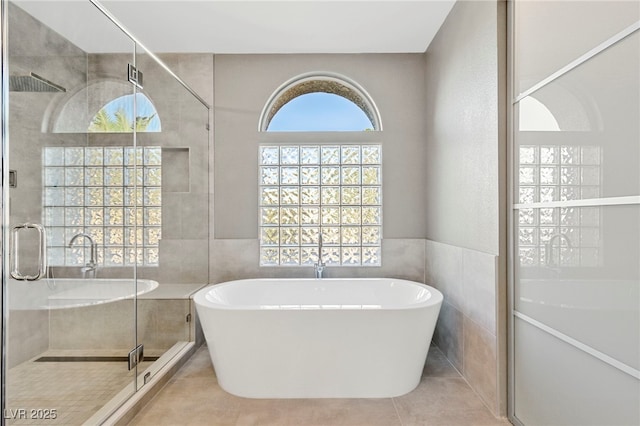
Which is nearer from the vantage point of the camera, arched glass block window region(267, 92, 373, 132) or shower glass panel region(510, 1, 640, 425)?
shower glass panel region(510, 1, 640, 425)

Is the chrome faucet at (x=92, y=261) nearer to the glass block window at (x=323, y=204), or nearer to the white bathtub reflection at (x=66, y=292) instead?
the white bathtub reflection at (x=66, y=292)

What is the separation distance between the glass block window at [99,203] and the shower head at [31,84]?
320mm

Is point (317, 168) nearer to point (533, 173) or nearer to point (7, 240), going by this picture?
point (533, 173)

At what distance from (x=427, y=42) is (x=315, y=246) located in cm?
207

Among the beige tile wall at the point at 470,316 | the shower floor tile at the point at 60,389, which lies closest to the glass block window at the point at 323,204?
the beige tile wall at the point at 470,316

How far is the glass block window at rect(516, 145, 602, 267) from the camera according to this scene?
4.73 feet

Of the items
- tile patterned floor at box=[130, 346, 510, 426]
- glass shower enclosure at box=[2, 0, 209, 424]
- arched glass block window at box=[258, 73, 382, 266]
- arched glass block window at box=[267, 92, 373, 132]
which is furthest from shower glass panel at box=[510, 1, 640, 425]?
glass shower enclosure at box=[2, 0, 209, 424]

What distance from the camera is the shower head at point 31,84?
1.65m

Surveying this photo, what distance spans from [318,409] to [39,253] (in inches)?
66.4

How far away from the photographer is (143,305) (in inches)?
96.3

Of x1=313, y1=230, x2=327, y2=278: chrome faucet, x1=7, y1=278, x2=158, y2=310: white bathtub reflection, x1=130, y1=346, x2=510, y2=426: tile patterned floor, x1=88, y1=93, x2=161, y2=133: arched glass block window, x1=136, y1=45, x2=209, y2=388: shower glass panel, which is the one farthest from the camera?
x1=313, y1=230, x2=327, y2=278: chrome faucet

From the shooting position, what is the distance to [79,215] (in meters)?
2.09

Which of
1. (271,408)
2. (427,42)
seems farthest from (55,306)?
(427,42)

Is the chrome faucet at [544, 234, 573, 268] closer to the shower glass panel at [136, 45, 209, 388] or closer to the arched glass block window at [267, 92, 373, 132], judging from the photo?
the arched glass block window at [267, 92, 373, 132]
